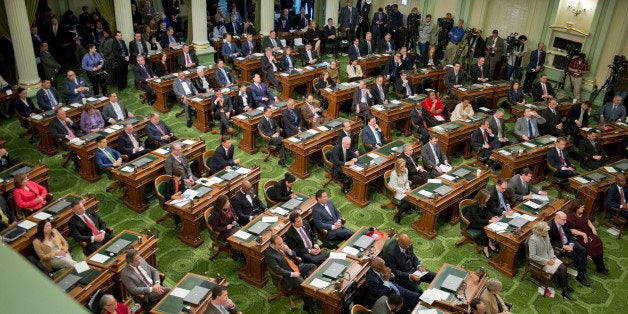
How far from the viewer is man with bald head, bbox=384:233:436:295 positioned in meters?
7.33

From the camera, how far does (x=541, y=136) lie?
38.4ft

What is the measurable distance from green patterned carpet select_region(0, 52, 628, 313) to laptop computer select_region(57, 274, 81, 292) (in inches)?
58.5

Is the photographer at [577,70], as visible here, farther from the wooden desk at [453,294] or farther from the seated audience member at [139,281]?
the seated audience member at [139,281]

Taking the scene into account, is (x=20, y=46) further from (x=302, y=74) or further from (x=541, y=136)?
(x=541, y=136)

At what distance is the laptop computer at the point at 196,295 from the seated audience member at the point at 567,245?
511 cm

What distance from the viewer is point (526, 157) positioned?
10648mm

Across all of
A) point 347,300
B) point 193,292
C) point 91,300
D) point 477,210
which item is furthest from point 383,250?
point 91,300

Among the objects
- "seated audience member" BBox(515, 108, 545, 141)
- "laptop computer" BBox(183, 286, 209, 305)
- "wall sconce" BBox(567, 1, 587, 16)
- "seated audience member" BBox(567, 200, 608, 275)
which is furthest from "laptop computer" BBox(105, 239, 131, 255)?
"wall sconce" BBox(567, 1, 587, 16)

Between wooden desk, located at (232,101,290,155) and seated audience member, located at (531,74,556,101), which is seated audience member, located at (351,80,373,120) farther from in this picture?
seated audience member, located at (531,74,556,101)

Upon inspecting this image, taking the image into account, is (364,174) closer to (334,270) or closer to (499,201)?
(499,201)

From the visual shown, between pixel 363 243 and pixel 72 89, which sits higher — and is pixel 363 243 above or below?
below

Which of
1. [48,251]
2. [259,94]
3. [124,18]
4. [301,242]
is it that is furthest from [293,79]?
[48,251]

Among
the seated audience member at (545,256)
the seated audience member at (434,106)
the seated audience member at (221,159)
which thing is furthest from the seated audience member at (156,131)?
the seated audience member at (545,256)

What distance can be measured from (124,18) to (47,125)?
476 centimetres
